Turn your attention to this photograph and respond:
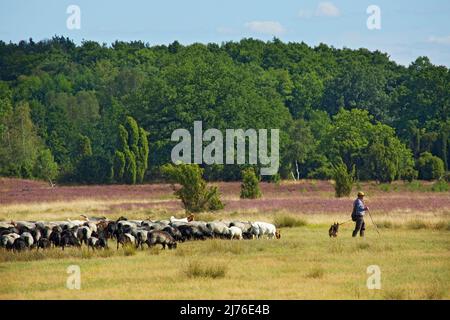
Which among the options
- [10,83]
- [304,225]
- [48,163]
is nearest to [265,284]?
[304,225]

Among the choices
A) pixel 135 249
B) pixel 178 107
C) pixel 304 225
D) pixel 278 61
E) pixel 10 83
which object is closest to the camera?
pixel 135 249

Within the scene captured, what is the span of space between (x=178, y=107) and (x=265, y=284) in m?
78.8

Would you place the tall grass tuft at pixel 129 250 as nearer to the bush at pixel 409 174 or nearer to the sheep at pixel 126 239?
the sheep at pixel 126 239

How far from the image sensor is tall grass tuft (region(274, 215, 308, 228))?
42.2 meters

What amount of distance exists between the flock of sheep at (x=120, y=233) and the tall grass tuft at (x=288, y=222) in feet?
15.6

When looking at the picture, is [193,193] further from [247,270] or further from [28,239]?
[247,270]

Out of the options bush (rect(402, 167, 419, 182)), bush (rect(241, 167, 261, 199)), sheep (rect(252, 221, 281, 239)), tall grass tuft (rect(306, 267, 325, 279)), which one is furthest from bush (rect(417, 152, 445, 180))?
tall grass tuft (rect(306, 267, 325, 279))

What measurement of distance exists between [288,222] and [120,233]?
9.62 meters

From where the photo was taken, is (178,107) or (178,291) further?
(178,107)

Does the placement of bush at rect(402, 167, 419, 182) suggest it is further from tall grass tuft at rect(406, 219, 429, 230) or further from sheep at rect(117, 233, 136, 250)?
sheep at rect(117, 233, 136, 250)

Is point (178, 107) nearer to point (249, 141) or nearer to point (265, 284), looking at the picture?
point (249, 141)

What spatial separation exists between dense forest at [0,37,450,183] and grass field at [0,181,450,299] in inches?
1927

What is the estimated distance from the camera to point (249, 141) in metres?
97.9

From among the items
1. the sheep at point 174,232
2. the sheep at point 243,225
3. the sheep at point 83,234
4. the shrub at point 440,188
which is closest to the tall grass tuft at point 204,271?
the sheep at point 83,234
